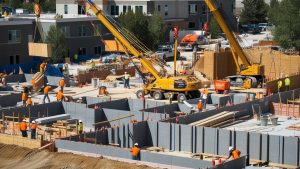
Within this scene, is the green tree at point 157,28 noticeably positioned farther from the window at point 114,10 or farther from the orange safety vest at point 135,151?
the orange safety vest at point 135,151

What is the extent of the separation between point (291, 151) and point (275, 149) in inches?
31.0

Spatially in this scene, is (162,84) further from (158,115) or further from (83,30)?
(83,30)

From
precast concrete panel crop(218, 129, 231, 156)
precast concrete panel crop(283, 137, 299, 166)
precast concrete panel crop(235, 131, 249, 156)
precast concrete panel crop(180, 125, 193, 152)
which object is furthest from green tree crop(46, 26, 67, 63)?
precast concrete panel crop(283, 137, 299, 166)

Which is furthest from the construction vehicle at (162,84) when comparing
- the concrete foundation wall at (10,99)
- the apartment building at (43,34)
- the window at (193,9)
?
the window at (193,9)

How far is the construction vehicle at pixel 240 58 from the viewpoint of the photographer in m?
53.0

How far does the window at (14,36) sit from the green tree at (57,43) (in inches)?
192

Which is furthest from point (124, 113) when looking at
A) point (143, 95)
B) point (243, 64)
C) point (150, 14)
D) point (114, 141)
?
point (150, 14)

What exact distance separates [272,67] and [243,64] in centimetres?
344

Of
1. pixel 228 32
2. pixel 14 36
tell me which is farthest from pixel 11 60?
pixel 228 32

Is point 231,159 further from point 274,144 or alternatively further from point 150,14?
point 150,14

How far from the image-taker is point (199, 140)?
33562mm

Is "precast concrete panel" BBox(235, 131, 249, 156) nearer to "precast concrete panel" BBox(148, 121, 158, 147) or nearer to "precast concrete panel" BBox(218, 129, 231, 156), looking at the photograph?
"precast concrete panel" BBox(218, 129, 231, 156)

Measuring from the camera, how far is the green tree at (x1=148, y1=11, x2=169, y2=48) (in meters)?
77.4

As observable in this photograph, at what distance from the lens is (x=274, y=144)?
31641mm
